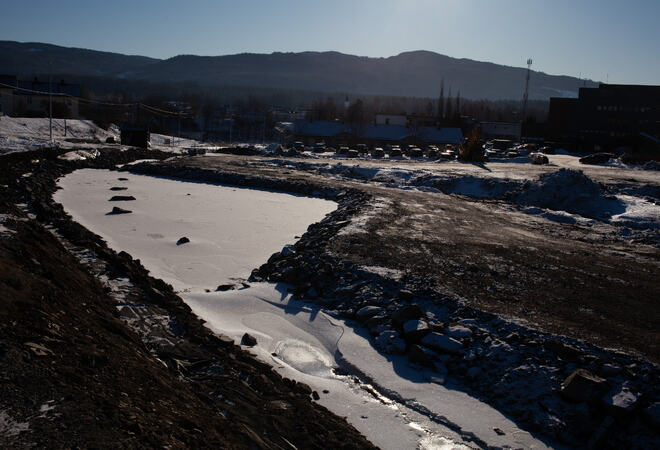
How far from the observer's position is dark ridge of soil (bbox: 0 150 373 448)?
475cm

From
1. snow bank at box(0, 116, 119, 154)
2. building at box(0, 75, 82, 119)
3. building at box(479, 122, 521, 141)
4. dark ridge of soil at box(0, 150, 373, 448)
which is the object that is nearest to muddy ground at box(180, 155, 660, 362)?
dark ridge of soil at box(0, 150, 373, 448)

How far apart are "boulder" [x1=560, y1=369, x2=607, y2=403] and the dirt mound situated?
65.1ft

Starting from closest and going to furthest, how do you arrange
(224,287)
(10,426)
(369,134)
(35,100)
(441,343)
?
(10,426), (441,343), (224,287), (35,100), (369,134)

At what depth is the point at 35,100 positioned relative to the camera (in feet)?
247

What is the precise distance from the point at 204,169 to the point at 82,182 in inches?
339

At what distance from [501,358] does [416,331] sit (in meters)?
1.48

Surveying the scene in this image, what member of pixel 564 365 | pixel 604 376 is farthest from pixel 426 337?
pixel 604 376

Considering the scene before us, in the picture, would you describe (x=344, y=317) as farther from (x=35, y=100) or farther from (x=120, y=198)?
(x=35, y=100)

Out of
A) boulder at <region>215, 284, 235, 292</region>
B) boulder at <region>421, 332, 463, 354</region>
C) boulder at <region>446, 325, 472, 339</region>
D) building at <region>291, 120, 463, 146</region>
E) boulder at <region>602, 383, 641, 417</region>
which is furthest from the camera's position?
building at <region>291, 120, 463, 146</region>

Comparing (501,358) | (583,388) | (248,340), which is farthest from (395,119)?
(583,388)

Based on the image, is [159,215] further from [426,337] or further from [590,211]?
[590,211]

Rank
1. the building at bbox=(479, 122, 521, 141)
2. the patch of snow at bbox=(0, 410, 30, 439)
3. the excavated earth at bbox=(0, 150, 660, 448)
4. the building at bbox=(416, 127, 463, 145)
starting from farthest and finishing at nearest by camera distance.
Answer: the building at bbox=(479, 122, 521, 141)
the building at bbox=(416, 127, 463, 145)
the excavated earth at bbox=(0, 150, 660, 448)
the patch of snow at bbox=(0, 410, 30, 439)

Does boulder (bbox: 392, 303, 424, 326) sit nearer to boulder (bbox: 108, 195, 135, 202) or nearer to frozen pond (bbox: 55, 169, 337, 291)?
frozen pond (bbox: 55, 169, 337, 291)

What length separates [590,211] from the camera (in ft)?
85.2
